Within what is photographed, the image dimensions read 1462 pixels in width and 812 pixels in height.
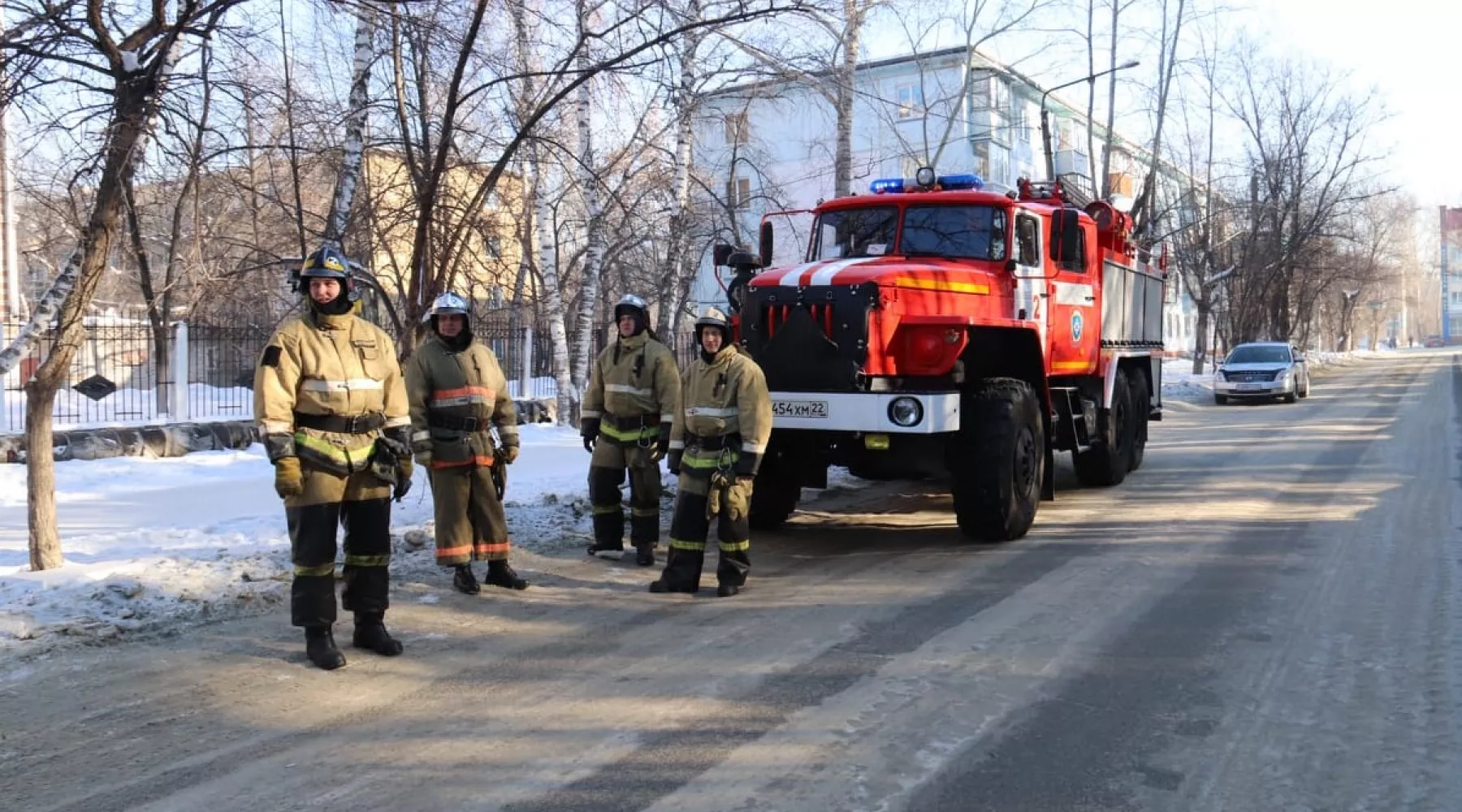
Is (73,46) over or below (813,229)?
over

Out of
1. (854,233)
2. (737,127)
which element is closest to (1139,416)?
(854,233)

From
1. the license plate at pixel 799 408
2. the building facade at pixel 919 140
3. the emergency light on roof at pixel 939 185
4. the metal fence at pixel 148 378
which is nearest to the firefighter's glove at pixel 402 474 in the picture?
the license plate at pixel 799 408

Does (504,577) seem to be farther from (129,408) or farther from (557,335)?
(557,335)

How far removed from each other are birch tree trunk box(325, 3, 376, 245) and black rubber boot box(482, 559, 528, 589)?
4.01 metres

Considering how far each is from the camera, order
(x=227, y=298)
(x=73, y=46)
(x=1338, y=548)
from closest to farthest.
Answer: (x=73, y=46), (x=1338, y=548), (x=227, y=298)

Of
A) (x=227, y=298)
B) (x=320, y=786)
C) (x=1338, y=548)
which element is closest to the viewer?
(x=320, y=786)

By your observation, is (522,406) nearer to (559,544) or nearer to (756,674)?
(559,544)

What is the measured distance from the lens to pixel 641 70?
919cm

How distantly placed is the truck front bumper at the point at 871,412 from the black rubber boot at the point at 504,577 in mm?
2189

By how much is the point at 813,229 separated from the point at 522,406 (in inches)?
341

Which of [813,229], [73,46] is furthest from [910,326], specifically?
[73,46]

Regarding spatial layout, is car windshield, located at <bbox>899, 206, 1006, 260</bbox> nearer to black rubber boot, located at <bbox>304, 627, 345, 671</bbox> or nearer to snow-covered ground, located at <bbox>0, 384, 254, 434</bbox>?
black rubber boot, located at <bbox>304, 627, 345, 671</bbox>

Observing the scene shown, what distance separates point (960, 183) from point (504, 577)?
5308mm

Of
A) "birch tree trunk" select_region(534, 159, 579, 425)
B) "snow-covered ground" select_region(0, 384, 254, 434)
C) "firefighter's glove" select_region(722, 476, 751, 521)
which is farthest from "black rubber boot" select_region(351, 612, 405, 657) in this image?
"birch tree trunk" select_region(534, 159, 579, 425)
